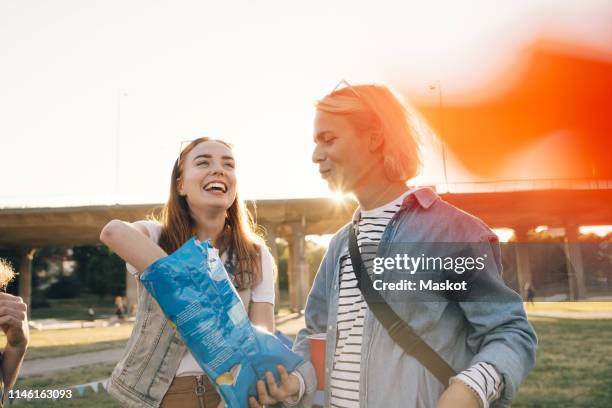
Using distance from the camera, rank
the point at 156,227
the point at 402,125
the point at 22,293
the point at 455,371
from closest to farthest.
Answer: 1. the point at 455,371
2. the point at 402,125
3. the point at 156,227
4. the point at 22,293

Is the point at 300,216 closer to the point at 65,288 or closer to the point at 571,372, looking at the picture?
the point at 571,372

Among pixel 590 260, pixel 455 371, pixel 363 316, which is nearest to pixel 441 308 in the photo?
pixel 455 371

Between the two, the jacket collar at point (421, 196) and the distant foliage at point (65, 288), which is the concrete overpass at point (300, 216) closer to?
the jacket collar at point (421, 196)

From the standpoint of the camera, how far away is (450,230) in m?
1.90

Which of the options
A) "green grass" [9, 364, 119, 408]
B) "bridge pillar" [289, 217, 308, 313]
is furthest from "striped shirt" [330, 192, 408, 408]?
"bridge pillar" [289, 217, 308, 313]

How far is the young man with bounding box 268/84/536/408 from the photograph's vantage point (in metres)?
1.68

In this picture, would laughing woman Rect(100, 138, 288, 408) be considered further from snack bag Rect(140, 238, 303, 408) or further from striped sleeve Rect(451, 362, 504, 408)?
striped sleeve Rect(451, 362, 504, 408)

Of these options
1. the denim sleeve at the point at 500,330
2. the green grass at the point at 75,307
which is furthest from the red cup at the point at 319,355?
the green grass at the point at 75,307

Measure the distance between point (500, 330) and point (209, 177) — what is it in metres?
1.79

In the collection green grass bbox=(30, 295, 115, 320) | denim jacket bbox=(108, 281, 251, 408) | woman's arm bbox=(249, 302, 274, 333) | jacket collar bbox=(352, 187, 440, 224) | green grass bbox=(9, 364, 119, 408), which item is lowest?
green grass bbox=(30, 295, 115, 320)

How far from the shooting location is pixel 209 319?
175cm

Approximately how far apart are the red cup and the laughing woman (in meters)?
0.54

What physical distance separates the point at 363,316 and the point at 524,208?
79.5ft

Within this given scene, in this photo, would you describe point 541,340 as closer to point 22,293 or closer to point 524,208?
point 524,208
